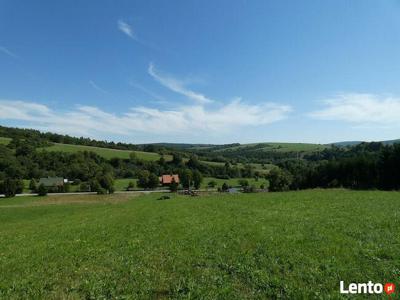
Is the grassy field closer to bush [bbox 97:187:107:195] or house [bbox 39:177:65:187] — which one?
bush [bbox 97:187:107:195]

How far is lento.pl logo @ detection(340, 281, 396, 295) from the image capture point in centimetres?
770

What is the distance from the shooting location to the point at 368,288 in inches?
312

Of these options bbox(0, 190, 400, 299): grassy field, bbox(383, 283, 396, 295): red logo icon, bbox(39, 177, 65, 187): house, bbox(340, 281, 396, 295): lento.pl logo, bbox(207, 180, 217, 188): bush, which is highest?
bbox(383, 283, 396, 295): red logo icon

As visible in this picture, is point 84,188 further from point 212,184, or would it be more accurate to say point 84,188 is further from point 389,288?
point 389,288

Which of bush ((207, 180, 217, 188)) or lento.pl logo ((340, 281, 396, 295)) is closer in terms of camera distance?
lento.pl logo ((340, 281, 396, 295))

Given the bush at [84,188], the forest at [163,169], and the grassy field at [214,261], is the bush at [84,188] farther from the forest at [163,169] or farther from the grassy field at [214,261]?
the grassy field at [214,261]

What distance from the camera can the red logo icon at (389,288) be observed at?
7585 mm

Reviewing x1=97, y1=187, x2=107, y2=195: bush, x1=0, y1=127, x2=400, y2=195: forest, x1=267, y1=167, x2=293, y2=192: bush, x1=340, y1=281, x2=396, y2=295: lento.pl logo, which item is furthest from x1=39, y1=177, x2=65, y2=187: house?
x1=340, y1=281, x2=396, y2=295: lento.pl logo

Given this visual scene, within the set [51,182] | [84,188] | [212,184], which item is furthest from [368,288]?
[212,184]

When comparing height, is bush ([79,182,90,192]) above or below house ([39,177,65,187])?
below

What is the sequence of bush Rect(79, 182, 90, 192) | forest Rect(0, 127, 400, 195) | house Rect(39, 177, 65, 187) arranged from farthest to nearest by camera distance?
1. bush Rect(79, 182, 90, 192)
2. house Rect(39, 177, 65, 187)
3. forest Rect(0, 127, 400, 195)

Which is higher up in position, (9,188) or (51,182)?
(9,188)

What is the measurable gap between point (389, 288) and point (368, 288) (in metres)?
0.47

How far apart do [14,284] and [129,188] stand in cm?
11499
